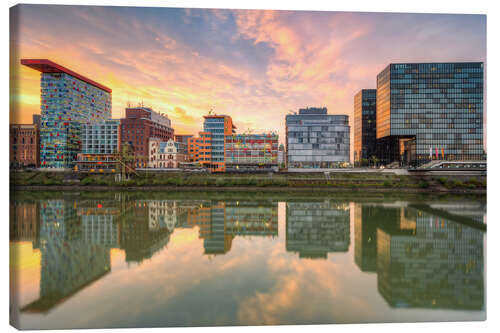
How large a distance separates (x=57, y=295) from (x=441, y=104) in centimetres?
9803

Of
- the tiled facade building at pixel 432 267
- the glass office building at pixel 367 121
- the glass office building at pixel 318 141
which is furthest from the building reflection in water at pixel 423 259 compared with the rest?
the glass office building at pixel 367 121

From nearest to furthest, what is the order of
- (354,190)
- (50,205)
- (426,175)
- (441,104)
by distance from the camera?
(50,205) → (354,190) → (426,175) → (441,104)

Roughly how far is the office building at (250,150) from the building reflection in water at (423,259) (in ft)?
161

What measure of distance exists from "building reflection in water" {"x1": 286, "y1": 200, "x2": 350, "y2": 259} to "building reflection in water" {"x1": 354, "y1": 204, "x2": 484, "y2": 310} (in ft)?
3.88

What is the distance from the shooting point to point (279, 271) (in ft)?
35.0

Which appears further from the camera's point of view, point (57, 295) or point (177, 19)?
point (177, 19)

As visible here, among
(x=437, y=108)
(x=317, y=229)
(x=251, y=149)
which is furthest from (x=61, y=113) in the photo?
(x=437, y=108)

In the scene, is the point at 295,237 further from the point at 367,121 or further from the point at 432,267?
the point at 367,121

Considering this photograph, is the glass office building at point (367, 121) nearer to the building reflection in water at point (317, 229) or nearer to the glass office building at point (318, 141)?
the glass office building at point (318, 141)

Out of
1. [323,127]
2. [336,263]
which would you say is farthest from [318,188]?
[323,127]

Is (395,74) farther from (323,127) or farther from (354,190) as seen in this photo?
(354,190)

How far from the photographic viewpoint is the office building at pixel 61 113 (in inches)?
2734

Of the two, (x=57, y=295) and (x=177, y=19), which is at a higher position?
(x=177, y=19)

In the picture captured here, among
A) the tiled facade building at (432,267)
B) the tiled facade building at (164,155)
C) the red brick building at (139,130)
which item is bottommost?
the tiled facade building at (432,267)
